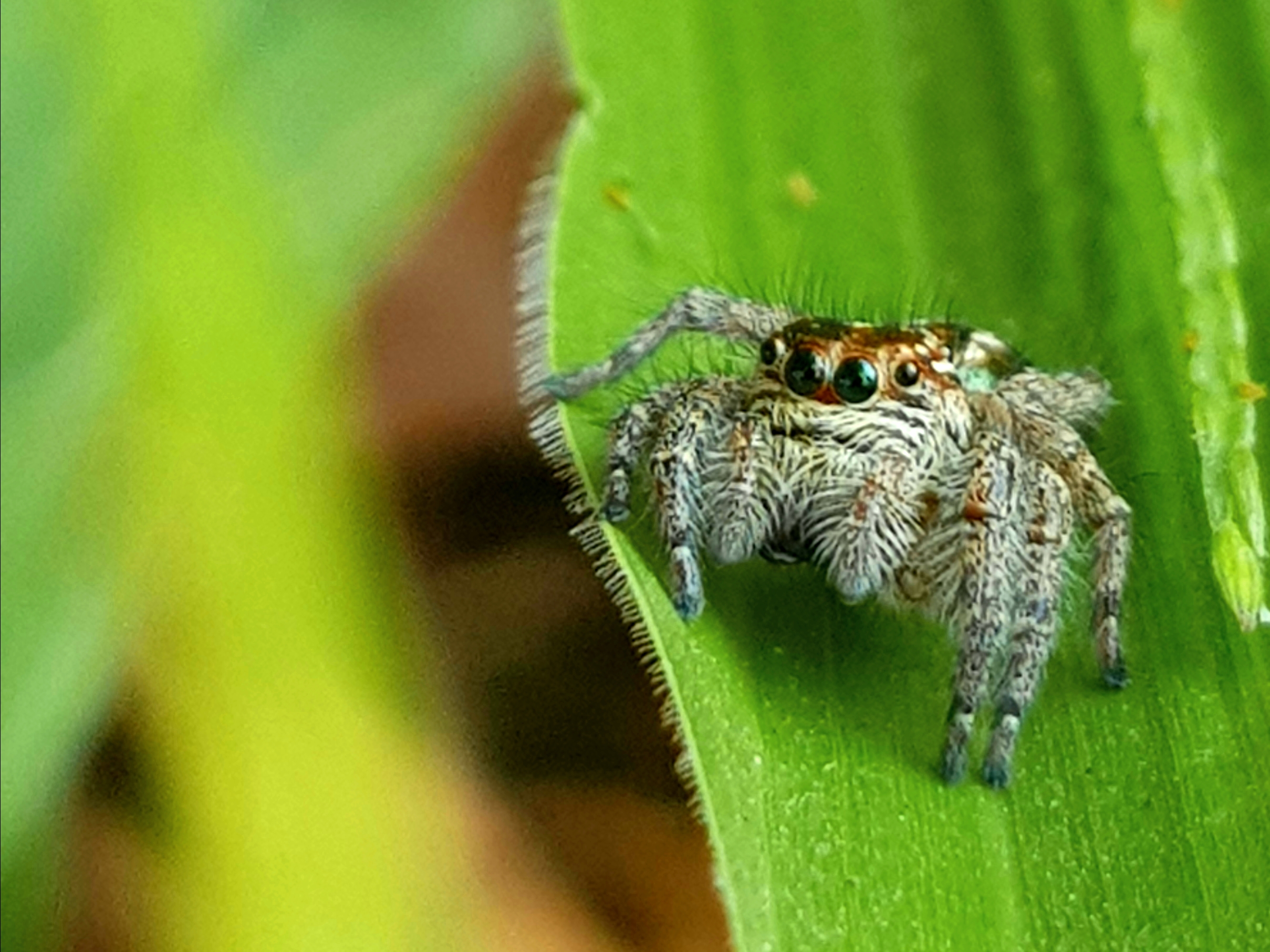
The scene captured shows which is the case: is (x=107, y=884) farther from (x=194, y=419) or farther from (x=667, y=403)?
(x=667, y=403)

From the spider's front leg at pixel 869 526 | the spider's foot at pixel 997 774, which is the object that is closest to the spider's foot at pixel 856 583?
the spider's front leg at pixel 869 526

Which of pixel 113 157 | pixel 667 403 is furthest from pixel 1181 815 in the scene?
pixel 113 157

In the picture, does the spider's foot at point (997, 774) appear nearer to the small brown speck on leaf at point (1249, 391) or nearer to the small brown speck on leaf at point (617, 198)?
the small brown speck on leaf at point (1249, 391)

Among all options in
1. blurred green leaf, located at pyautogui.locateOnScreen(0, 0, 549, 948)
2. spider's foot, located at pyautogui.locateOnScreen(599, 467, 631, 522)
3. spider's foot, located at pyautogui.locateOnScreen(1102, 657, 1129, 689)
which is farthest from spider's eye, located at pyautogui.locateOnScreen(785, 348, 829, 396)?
blurred green leaf, located at pyautogui.locateOnScreen(0, 0, 549, 948)

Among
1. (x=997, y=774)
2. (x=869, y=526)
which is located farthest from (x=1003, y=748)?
(x=869, y=526)

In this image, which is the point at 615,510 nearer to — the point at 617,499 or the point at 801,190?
the point at 617,499

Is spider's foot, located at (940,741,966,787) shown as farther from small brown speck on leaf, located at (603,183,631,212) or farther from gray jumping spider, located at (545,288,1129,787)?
small brown speck on leaf, located at (603,183,631,212)
